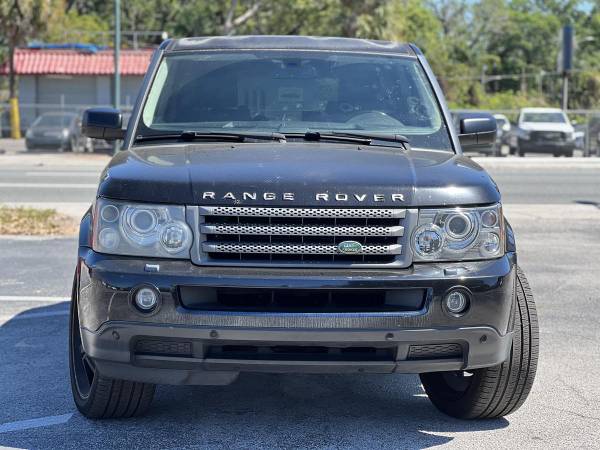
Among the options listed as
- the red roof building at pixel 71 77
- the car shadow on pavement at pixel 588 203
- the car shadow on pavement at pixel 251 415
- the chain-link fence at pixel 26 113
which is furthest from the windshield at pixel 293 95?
the red roof building at pixel 71 77

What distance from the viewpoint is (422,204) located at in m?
4.40

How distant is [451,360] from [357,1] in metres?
34.0

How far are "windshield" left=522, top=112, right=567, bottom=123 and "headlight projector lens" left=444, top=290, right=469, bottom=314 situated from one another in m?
30.9

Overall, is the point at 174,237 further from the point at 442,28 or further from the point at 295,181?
the point at 442,28

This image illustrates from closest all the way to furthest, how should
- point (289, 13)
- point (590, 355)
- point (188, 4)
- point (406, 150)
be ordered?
point (406, 150), point (590, 355), point (289, 13), point (188, 4)

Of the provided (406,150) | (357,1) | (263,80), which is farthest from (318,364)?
(357,1)

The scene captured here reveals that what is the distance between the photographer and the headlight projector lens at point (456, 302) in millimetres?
4352

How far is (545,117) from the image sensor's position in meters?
34.7

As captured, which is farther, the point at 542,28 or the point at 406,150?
the point at 542,28

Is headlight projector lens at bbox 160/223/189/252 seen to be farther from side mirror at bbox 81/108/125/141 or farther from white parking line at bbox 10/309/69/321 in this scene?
white parking line at bbox 10/309/69/321

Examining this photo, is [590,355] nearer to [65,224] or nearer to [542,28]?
Answer: [65,224]

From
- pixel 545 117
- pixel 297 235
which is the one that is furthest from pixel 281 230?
pixel 545 117

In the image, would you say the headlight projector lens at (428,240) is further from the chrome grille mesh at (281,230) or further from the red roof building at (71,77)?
the red roof building at (71,77)

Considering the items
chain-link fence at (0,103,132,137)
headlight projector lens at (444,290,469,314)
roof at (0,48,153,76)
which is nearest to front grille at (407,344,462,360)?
headlight projector lens at (444,290,469,314)
